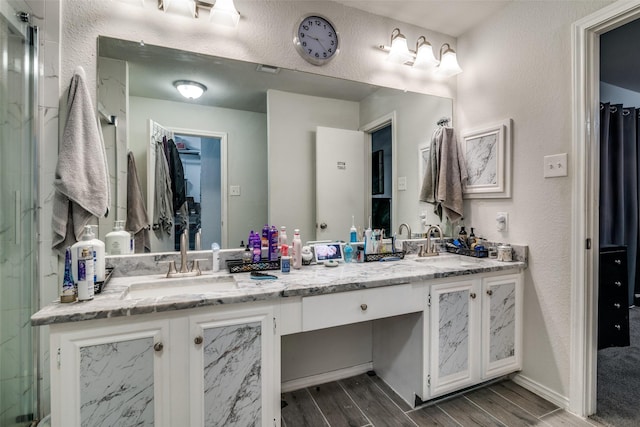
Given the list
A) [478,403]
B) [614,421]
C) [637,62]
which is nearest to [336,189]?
[478,403]

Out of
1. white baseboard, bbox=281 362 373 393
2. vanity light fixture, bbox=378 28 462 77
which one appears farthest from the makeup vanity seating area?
vanity light fixture, bbox=378 28 462 77

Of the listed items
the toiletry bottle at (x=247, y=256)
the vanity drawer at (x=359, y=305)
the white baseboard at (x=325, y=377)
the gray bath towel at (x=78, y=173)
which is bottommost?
the white baseboard at (x=325, y=377)

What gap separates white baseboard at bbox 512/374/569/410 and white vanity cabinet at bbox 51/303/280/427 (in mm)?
1637

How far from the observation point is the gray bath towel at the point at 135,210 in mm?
1582

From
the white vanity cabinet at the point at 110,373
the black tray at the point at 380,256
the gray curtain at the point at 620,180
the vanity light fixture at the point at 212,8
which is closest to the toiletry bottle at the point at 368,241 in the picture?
the black tray at the point at 380,256

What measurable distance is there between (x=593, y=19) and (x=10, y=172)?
2.93 meters

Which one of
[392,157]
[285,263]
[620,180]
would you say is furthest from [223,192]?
[620,180]

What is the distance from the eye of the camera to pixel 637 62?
2803 millimetres

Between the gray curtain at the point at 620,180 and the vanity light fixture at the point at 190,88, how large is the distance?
3979 mm

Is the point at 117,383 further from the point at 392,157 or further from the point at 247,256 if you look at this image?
the point at 392,157

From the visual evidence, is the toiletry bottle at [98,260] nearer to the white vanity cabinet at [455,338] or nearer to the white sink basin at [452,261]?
the white vanity cabinet at [455,338]

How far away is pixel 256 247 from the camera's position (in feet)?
5.61

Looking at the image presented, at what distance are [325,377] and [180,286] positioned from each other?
3.80 feet

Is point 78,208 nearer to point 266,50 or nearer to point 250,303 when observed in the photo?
point 250,303
